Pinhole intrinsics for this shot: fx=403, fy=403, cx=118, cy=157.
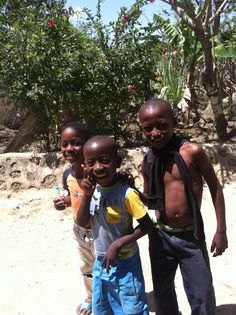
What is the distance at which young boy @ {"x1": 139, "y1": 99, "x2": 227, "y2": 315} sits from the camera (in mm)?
2234

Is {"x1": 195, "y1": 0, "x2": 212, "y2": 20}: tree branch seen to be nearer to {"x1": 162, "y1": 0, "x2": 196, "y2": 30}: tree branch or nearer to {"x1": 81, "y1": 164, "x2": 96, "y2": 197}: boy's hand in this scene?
{"x1": 162, "y1": 0, "x2": 196, "y2": 30}: tree branch

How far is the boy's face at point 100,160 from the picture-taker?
7.05 ft

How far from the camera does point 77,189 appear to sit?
108 inches

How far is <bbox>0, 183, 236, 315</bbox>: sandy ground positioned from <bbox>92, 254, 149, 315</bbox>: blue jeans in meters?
0.86

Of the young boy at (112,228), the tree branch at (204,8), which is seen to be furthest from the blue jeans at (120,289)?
the tree branch at (204,8)

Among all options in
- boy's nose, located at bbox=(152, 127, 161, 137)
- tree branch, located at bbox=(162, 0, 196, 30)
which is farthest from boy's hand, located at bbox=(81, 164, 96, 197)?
tree branch, located at bbox=(162, 0, 196, 30)

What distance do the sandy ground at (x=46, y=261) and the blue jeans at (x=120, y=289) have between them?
863 millimetres

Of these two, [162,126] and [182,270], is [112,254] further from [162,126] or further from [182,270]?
[162,126]

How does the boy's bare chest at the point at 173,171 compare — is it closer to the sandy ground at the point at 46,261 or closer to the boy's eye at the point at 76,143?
the boy's eye at the point at 76,143

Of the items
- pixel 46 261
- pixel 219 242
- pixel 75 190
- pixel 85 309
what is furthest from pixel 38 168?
pixel 219 242

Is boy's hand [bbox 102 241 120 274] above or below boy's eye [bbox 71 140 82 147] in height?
below

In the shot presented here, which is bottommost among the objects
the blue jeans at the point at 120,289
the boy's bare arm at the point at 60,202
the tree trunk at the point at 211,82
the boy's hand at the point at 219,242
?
the blue jeans at the point at 120,289

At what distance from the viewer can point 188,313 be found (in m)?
3.00

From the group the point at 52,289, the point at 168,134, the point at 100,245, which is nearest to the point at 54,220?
the point at 52,289
